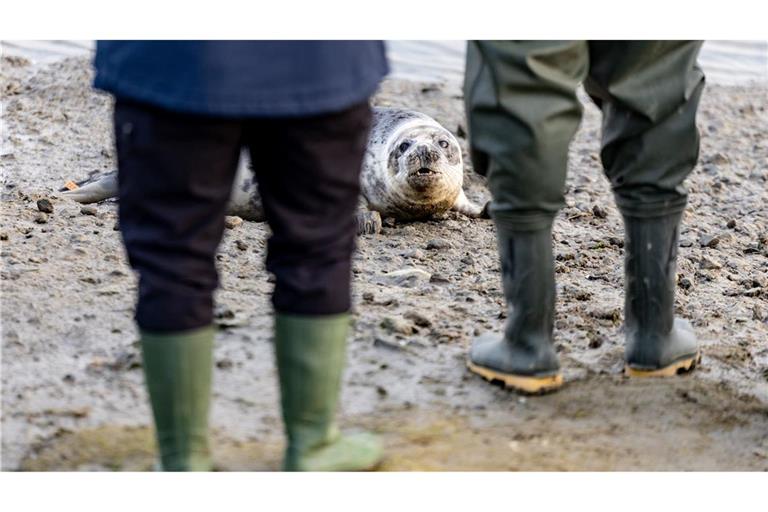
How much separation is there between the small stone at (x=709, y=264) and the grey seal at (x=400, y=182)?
116cm

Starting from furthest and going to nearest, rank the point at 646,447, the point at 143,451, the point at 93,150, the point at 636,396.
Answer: the point at 93,150 → the point at 636,396 → the point at 646,447 → the point at 143,451

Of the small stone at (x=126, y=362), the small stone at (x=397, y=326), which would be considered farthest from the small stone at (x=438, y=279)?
the small stone at (x=126, y=362)

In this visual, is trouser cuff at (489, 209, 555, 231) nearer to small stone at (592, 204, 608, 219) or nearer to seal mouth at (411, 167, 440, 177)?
seal mouth at (411, 167, 440, 177)

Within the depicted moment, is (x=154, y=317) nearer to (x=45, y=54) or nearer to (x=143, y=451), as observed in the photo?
(x=143, y=451)

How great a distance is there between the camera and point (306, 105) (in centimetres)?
251

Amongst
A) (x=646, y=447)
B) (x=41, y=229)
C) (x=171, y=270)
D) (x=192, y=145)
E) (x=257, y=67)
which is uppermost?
(x=257, y=67)

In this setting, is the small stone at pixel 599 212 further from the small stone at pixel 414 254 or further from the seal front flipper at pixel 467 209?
the small stone at pixel 414 254

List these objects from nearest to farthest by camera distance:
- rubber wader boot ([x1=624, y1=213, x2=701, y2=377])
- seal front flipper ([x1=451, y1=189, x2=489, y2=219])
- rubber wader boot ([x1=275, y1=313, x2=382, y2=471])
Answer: rubber wader boot ([x1=275, y1=313, x2=382, y2=471]), rubber wader boot ([x1=624, y1=213, x2=701, y2=377]), seal front flipper ([x1=451, y1=189, x2=489, y2=219])

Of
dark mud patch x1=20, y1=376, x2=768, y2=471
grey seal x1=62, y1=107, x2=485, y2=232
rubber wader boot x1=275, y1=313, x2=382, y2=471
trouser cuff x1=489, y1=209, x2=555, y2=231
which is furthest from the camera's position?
grey seal x1=62, y1=107, x2=485, y2=232

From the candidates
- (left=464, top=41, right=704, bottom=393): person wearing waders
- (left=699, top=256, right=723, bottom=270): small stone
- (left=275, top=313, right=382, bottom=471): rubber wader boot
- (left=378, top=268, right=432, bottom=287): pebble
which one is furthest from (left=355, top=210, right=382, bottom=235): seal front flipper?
(left=275, top=313, right=382, bottom=471): rubber wader boot

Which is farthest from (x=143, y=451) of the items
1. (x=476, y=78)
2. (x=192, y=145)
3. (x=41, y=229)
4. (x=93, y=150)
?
(x=93, y=150)

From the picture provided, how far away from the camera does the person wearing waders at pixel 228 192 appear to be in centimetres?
248

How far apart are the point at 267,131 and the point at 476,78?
925 mm

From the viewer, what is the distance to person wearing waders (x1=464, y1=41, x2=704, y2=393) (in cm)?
328
